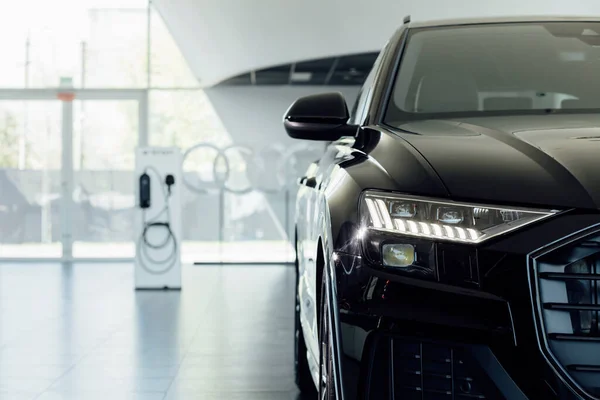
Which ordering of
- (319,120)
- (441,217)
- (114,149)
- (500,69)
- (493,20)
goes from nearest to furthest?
(441,217)
(319,120)
(500,69)
(493,20)
(114,149)

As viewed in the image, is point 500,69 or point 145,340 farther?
point 145,340

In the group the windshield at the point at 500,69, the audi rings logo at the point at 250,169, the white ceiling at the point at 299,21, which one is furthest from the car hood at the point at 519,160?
the audi rings logo at the point at 250,169

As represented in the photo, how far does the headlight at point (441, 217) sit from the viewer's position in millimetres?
1668

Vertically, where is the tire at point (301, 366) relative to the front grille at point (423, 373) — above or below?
below

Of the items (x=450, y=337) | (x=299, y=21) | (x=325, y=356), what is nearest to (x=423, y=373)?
(x=450, y=337)

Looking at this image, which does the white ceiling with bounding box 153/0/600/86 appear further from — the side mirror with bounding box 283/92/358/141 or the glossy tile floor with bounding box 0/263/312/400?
the side mirror with bounding box 283/92/358/141

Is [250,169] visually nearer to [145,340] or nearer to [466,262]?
[145,340]

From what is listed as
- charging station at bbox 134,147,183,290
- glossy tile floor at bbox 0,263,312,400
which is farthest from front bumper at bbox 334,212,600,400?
charging station at bbox 134,147,183,290

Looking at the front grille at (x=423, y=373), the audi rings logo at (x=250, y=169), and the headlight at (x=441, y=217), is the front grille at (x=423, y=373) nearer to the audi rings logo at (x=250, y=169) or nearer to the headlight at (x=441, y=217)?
the headlight at (x=441, y=217)

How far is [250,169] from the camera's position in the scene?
1411 centimetres

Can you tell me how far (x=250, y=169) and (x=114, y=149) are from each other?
99.7 inches

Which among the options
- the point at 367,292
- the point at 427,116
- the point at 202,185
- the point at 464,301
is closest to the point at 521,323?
the point at 464,301

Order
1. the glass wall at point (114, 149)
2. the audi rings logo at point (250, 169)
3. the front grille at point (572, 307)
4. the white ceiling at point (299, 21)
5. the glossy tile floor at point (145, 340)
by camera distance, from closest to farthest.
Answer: the front grille at point (572, 307) < the glossy tile floor at point (145, 340) < the white ceiling at point (299, 21) < the audi rings logo at point (250, 169) < the glass wall at point (114, 149)

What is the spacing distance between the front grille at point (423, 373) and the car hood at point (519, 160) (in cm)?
32
